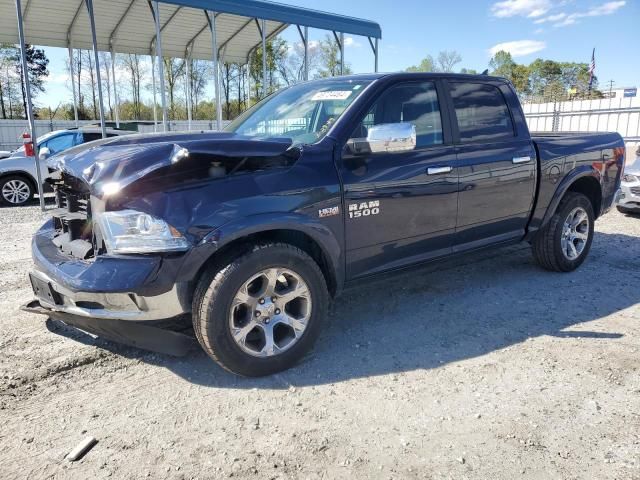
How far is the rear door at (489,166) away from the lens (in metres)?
4.05

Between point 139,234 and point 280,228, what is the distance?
80 centimetres

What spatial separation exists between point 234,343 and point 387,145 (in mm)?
1556

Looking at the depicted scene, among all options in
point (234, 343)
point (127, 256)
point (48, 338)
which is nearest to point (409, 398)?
point (234, 343)

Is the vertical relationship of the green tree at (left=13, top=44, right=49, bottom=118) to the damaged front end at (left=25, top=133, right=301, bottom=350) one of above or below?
above

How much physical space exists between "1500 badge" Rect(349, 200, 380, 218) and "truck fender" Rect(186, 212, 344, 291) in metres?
0.23

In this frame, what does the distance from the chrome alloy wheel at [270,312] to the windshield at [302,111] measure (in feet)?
3.25

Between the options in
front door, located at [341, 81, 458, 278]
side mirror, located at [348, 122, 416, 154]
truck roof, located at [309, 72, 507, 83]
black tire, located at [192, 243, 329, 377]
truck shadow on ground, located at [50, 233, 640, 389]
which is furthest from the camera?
truck roof, located at [309, 72, 507, 83]

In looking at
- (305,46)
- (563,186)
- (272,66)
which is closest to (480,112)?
(563,186)

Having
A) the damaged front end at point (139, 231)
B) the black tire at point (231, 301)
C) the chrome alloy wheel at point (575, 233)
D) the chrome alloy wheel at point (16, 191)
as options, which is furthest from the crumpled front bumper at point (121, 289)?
the chrome alloy wheel at point (16, 191)

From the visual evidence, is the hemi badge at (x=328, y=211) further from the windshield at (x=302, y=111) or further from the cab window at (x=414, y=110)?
the cab window at (x=414, y=110)

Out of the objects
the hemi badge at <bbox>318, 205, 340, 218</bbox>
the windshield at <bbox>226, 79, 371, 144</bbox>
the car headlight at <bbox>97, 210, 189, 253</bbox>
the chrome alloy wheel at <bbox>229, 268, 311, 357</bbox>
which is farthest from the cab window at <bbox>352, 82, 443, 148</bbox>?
the car headlight at <bbox>97, 210, 189, 253</bbox>

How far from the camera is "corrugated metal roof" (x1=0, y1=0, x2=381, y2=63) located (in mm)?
13172

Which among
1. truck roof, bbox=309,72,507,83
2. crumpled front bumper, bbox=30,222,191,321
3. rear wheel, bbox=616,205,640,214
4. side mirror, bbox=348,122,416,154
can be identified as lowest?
rear wheel, bbox=616,205,640,214

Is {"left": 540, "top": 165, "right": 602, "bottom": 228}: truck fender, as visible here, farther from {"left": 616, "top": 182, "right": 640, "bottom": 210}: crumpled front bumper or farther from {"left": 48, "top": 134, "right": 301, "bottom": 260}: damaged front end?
{"left": 616, "top": 182, "right": 640, "bottom": 210}: crumpled front bumper
